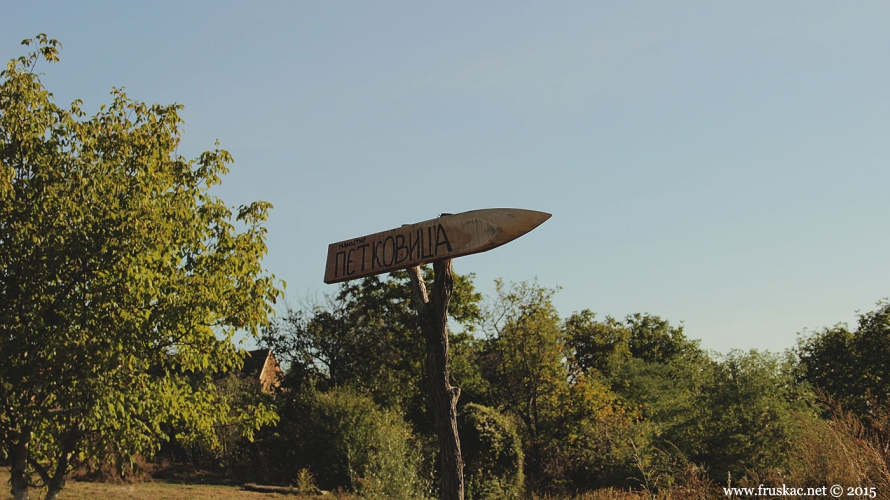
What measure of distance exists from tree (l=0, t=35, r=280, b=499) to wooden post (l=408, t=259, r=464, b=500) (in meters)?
6.21

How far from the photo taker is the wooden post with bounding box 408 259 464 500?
466 cm

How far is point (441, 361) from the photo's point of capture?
15.9 ft

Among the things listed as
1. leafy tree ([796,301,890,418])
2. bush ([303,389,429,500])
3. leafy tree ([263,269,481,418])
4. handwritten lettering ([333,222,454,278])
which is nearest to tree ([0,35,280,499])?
handwritten lettering ([333,222,454,278])

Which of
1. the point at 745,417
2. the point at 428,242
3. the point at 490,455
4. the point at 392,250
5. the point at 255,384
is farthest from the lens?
the point at 255,384

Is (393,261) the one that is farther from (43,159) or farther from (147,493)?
(147,493)

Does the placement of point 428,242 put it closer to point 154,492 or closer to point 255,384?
point 154,492

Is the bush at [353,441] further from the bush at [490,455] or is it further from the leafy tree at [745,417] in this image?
the leafy tree at [745,417]

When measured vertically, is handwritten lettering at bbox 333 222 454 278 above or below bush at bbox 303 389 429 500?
above

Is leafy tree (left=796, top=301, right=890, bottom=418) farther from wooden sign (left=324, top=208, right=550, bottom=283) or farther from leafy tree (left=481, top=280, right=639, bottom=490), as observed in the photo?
wooden sign (left=324, top=208, right=550, bottom=283)

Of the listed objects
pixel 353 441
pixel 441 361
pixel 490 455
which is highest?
pixel 441 361

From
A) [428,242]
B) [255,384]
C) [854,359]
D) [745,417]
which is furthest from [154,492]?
[854,359]

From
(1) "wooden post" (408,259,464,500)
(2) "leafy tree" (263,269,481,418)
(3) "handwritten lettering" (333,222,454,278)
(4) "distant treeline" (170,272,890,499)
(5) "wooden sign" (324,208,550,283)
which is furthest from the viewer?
(2) "leafy tree" (263,269,481,418)

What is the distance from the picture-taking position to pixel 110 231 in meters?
9.81

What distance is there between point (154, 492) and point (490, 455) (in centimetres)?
1034
